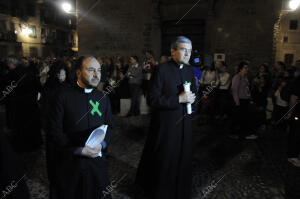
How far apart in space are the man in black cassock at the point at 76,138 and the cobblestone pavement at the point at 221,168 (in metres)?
1.30

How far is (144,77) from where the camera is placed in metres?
8.18

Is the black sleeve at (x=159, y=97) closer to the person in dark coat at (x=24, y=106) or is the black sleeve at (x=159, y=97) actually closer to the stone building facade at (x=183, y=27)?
the person in dark coat at (x=24, y=106)

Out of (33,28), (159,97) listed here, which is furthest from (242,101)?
(33,28)

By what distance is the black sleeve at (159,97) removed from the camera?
8.77 feet

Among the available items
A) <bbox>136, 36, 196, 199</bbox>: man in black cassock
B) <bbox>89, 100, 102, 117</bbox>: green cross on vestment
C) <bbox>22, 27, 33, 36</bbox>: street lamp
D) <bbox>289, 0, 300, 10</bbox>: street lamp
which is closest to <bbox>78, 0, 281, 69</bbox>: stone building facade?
<bbox>289, 0, 300, 10</bbox>: street lamp

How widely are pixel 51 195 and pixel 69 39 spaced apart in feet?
143

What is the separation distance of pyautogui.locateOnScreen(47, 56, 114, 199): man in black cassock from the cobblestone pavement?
4.27 ft

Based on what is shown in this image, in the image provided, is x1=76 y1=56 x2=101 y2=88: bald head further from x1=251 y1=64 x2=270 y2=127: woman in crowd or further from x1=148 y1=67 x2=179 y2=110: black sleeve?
x1=251 y1=64 x2=270 y2=127: woman in crowd

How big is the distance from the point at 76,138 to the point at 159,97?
1.08 meters

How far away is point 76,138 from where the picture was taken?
6.71ft

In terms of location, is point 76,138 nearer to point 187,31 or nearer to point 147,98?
point 147,98

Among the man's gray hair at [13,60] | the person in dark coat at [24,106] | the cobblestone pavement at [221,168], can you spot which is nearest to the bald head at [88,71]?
the cobblestone pavement at [221,168]

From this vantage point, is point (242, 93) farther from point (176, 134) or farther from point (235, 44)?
point (235, 44)

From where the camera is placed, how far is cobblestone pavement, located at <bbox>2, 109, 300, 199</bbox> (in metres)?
3.39
